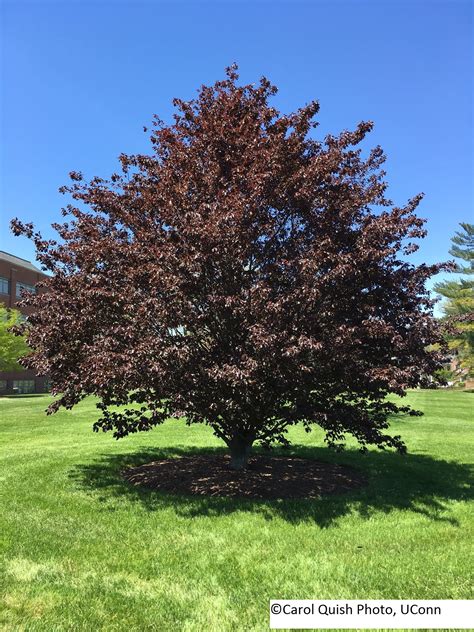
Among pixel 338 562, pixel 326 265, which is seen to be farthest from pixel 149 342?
pixel 338 562

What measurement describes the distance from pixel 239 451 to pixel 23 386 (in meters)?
57.5

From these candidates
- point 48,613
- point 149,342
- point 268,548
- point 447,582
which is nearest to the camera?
point 48,613

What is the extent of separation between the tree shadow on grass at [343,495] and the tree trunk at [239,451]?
1734 mm

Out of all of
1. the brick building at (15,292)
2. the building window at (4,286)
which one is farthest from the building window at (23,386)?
the building window at (4,286)

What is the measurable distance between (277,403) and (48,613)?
470 centimetres

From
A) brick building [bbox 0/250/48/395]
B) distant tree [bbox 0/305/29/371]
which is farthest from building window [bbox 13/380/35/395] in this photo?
distant tree [bbox 0/305/29/371]

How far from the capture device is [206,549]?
5.60 meters

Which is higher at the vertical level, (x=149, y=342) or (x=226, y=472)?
(x=149, y=342)

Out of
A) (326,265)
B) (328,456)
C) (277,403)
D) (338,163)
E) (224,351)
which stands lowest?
(328,456)

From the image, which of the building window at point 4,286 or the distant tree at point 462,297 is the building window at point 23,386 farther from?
the distant tree at point 462,297

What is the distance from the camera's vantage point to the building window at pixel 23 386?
58938mm

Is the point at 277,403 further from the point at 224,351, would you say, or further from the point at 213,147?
the point at 213,147

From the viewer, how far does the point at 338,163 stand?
27.2 ft

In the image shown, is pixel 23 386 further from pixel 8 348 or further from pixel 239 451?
pixel 239 451
